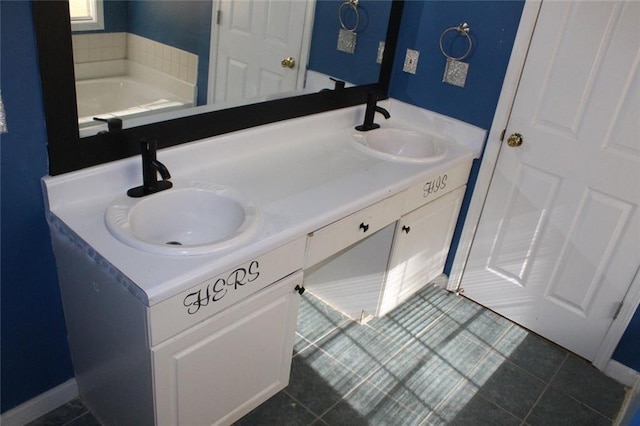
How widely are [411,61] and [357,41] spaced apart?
0.27 metres

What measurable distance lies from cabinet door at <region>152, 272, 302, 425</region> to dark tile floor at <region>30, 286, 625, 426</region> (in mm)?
197

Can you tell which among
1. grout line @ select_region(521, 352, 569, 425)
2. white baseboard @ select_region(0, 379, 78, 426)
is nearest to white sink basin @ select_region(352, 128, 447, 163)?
grout line @ select_region(521, 352, 569, 425)

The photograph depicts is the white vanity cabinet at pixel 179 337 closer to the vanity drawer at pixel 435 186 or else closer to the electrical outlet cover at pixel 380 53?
the vanity drawer at pixel 435 186

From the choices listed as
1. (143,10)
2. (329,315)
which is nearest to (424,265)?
(329,315)

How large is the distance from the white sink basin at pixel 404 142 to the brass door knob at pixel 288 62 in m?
0.41

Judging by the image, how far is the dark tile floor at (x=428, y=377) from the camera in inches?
79.0

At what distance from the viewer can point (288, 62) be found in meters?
2.27

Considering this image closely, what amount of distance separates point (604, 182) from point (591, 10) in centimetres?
67

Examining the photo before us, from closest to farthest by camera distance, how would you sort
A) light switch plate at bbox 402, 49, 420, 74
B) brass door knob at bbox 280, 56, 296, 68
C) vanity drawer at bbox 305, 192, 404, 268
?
vanity drawer at bbox 305, 192, 404, 268
brass door knob at bbox 280, 56, 296, 68
light switch plate at bbox 402, 49, 420, 74

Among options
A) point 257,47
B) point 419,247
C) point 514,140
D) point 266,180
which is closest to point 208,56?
point 257,47

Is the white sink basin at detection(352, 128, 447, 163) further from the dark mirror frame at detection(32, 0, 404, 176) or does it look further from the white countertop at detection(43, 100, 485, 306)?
the dark mirror frame at detection(32, 0, 404, 176)

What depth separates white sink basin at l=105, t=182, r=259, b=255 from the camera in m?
1.56

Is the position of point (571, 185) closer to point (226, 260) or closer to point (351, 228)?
point (351, 228)

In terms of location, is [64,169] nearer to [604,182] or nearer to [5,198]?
[5,198]
